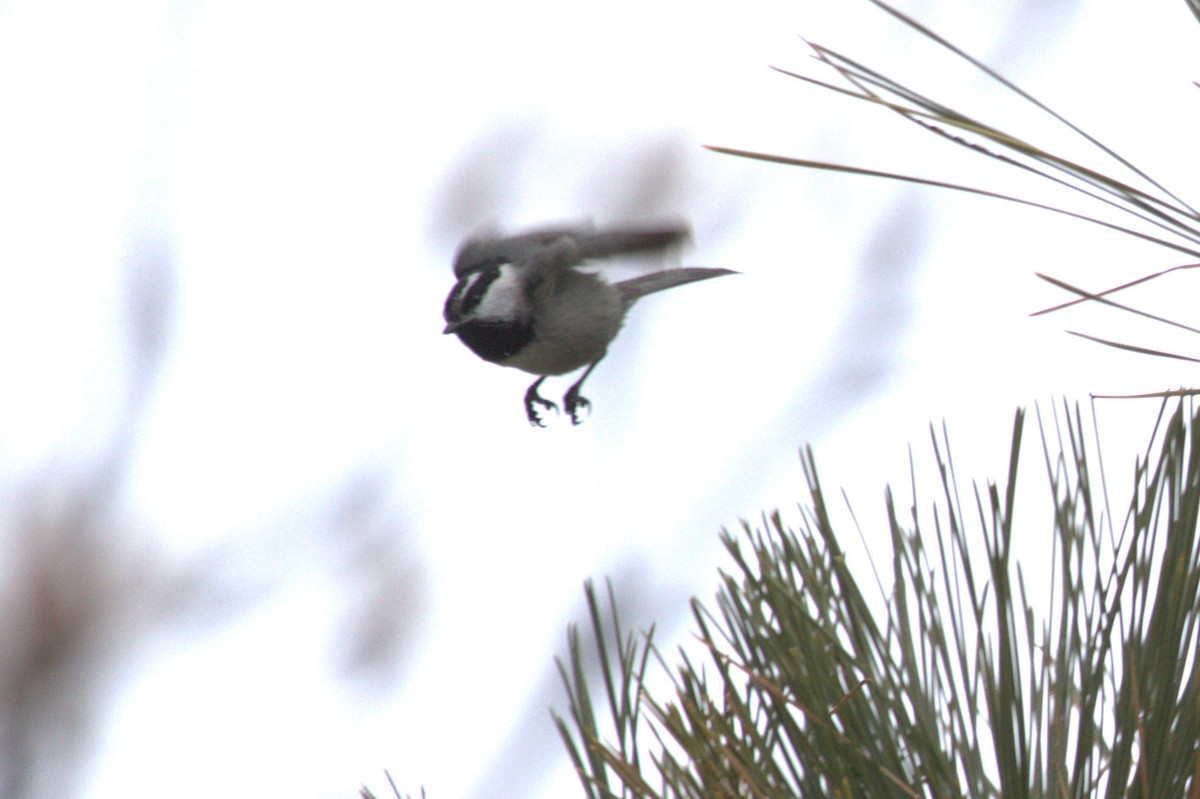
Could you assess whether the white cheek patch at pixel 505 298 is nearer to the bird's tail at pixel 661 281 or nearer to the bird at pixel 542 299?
the bird at pixel 542 299

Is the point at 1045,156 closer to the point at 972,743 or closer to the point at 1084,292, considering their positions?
the point at 1084,292

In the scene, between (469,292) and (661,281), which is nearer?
(469,292)

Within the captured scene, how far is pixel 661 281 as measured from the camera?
3469 mm

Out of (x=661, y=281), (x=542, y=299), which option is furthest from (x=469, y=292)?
(x=661, y=281)

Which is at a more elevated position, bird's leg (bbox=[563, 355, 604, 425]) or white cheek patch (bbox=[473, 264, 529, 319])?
white cheek patch (bbox=[473, 264, 529, 319])

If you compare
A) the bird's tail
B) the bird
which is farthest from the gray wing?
the bird's tail

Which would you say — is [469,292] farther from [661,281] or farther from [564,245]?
[661,281]

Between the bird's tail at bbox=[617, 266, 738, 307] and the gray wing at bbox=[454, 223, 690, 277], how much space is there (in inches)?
14.6

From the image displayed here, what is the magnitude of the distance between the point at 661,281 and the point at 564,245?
587 millimetres

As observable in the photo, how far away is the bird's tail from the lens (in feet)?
11.0

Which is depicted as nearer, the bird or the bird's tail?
the bird

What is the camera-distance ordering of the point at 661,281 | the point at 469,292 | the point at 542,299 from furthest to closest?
1. the point at 661,281
2. the point at 542,299
3. the point at 469,292

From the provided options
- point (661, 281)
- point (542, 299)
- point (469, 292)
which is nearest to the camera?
point (469, 292)

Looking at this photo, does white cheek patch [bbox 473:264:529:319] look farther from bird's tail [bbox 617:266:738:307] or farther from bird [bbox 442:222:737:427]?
bird's tail [bbox 617:266:738:307]
